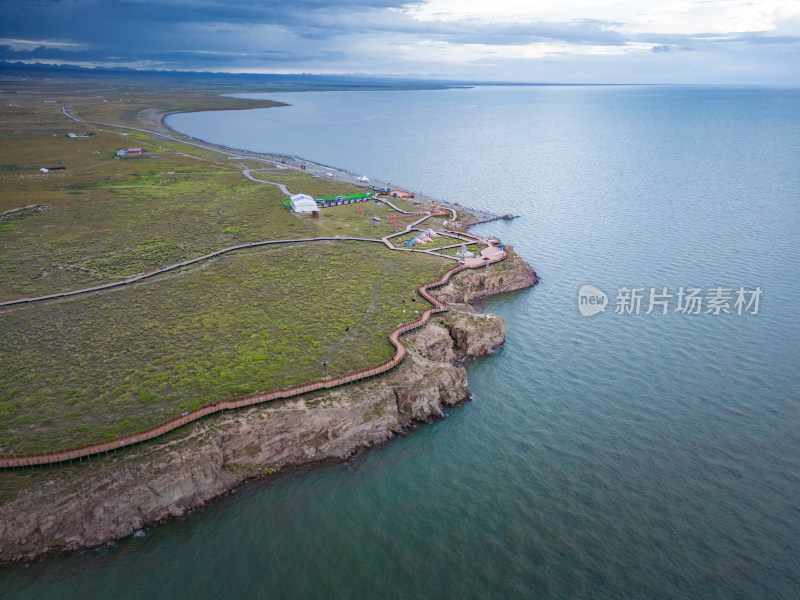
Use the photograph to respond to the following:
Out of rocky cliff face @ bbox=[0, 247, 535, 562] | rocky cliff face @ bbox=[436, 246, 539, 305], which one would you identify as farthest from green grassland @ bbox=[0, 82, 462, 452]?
rocky cliff face @ bbox=[436, 246, 539, 305]

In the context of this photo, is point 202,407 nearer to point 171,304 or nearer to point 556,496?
point 171,304

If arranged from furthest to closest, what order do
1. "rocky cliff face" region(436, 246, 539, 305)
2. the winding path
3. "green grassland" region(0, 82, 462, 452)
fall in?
1. "rocky cliff face" region(436, 246, 539, 305)
2. "green grassland" region(0, 82, 462, 452)
3. the winding path

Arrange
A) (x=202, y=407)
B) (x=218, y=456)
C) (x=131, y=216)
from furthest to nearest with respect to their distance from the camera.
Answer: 1. (x=131, y=216)
2. (x=202, y=407)
3. (x=218, y=456)

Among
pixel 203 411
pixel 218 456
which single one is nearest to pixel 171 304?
pixel 203 411

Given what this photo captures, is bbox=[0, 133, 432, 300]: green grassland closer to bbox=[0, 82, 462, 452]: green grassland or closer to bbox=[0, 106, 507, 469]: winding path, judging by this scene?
bbox=[0, 82, 462, 452]: green grassland

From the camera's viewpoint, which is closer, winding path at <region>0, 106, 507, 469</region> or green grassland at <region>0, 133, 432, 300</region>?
winding path at <region>0, 106, 507, 469</region>

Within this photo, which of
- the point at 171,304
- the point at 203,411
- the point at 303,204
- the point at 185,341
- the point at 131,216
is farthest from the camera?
the point at 303,204

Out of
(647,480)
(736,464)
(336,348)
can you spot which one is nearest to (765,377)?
(736,464)
